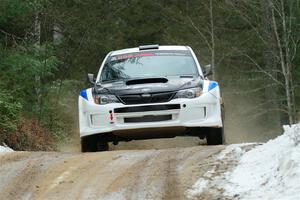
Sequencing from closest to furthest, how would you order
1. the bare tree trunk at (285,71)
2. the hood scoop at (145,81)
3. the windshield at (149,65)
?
the hood scoop at (145,81)
the windshield at (149,65)
the bare tree trunk at (285,71)

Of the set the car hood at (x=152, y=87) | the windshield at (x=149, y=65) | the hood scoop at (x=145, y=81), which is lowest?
the car hood at (x=152, y=87)

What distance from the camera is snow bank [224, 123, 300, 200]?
18.5 ft

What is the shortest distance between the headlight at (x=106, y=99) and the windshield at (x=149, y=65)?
0.91m

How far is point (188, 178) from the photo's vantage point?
666cm

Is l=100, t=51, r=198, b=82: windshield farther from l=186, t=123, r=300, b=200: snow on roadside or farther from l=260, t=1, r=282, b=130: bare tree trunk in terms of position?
l=260, t=1, r=282, b=130: bare tree trunk

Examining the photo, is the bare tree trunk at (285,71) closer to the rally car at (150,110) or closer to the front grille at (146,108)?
the rally car at (150,110)

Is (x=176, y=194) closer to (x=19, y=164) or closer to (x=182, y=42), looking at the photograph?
(x=19, y=164)

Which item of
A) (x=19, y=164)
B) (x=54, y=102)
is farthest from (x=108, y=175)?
(x=54, y=102)

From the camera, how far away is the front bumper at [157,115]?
970 centimetres

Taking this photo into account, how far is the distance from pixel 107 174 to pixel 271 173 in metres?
1.97

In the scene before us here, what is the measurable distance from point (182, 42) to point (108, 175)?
23.8m

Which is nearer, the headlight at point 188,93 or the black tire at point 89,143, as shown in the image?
the headlight at point 188,93

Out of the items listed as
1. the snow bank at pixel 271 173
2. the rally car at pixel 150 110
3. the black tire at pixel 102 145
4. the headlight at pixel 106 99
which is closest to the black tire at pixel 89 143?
Answer: the rally car at pixel 150 110

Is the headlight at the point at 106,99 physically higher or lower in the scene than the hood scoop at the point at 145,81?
lower
